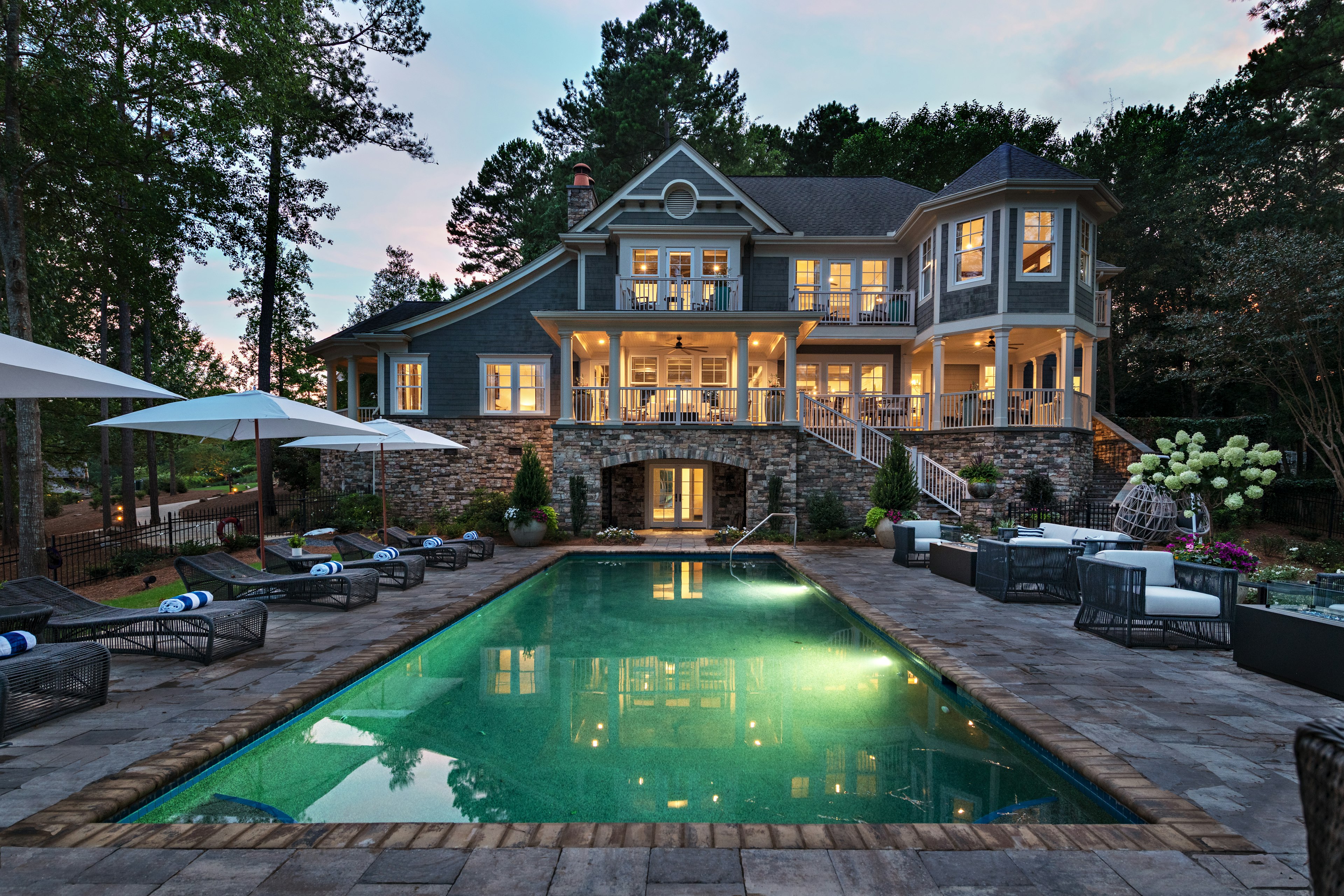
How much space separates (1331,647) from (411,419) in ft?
61.0

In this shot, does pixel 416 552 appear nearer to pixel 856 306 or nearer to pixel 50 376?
pixel 50 376

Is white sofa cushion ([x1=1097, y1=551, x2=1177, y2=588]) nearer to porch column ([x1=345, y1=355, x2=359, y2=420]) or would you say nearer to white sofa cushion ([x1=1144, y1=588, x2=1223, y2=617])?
white sofa cushion ([x1=1144, y1=588, x2=1223, y2=617])

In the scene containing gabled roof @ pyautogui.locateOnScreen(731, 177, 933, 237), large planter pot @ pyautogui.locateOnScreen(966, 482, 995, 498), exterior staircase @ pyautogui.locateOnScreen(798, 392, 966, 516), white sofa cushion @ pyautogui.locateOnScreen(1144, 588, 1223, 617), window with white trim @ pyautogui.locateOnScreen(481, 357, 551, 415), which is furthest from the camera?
gabled roof @ pyautogui.locateOnScreen(731, 177, 933, 237)

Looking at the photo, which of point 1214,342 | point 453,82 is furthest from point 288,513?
point 453,82

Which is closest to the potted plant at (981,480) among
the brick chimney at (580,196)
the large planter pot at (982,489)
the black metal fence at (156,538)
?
the large planter pot at (982,489)

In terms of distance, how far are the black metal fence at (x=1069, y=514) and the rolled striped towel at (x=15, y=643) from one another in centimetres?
1546

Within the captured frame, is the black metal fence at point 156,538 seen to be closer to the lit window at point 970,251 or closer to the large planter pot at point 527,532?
the large planter pot at point 527,532

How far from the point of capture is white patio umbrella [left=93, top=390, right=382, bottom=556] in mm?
6922

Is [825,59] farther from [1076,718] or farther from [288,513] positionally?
[1076,718]

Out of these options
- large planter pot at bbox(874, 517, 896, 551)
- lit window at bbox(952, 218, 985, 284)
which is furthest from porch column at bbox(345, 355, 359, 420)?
lit window at bbox(952, 218, 985, 284)

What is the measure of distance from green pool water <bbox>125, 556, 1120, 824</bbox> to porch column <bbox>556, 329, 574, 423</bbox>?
8.73 m

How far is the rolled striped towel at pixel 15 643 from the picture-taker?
3967mm

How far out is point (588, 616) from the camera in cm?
834

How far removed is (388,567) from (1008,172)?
1675cm
